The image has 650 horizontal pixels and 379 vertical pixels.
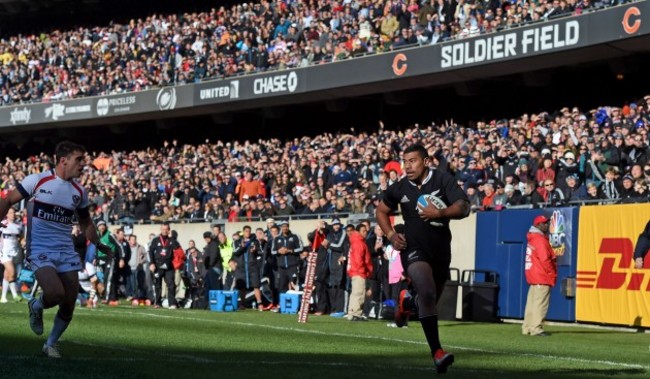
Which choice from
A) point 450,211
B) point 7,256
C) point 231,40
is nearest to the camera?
point 450,211

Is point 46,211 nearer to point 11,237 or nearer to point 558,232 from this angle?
point 558,232

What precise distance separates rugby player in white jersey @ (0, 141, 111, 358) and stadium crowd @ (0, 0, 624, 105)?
1911 centimetres

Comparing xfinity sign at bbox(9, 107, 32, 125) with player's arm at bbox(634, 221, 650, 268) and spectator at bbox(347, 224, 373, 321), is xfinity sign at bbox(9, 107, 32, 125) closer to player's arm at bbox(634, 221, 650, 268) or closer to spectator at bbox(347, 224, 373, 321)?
spectator at bbox(347, 224, 373, 321)

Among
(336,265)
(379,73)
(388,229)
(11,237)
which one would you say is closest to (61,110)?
(379,73)

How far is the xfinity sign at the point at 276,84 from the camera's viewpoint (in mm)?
38656

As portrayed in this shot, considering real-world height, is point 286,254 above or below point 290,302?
above

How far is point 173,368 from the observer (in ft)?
36.1

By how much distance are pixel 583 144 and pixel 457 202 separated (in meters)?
15.3

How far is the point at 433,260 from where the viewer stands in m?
11.3

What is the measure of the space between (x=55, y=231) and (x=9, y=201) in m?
0.61

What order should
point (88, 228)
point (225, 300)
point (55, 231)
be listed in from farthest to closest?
point (225, 300) → point (88, 228) → point (55, 231)

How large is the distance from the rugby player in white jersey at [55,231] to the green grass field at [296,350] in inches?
18.5

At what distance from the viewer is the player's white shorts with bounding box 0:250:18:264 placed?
2697 centimetres

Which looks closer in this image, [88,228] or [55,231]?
[55,231]
